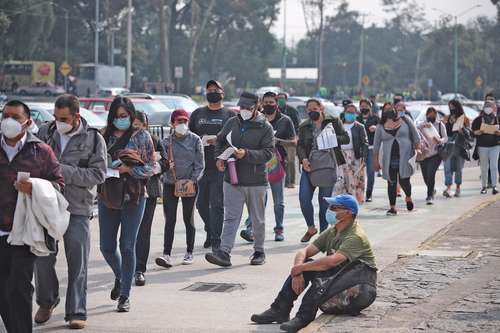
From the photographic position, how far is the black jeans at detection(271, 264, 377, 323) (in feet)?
28.3

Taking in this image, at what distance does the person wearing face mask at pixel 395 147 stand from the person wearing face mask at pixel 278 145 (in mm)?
2941

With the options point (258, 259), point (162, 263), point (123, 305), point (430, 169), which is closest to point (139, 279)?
point (162, 263)

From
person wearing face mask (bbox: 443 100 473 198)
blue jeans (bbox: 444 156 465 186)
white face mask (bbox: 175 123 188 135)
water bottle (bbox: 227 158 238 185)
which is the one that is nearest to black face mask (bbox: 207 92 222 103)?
white face mask (bbox: 175 123 188 135)

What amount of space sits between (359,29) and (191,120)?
482 feet

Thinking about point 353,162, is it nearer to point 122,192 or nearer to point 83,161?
point 122,192

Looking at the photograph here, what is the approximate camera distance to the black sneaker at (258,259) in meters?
12.0

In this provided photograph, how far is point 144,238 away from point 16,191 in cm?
352

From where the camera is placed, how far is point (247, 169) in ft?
39.3

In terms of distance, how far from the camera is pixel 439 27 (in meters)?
116

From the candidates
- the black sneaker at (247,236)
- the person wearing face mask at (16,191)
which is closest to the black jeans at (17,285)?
the person wearing face mask at (16,191)

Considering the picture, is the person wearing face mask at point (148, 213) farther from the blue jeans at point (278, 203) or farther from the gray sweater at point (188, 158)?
the blue jeans at point (278, 203)

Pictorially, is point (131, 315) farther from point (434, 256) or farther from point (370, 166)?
point (370, 166)

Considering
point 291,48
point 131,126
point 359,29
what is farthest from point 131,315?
point 291,48

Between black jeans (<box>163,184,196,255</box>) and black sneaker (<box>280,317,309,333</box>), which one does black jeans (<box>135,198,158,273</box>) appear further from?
black sneaker (<box>280,317,309,333</box>)
